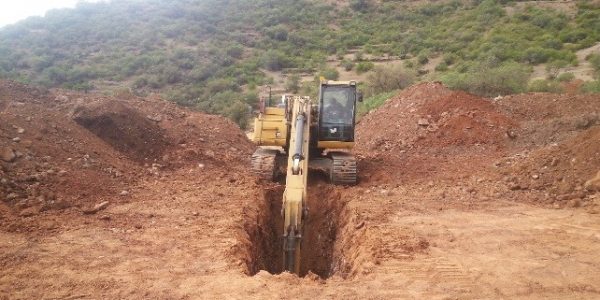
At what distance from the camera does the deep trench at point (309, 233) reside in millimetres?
9258

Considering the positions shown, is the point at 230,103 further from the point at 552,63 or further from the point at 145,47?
the point at 552,63

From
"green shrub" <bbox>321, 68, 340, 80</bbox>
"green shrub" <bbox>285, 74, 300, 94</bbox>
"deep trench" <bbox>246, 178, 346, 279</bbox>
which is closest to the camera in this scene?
"deep trench" <bbox>246, 178, 346, 279</bbox>

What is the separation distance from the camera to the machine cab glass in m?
11.8

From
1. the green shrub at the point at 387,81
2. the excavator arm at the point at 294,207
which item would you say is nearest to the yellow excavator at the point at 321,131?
the excavator arm at the point at 294,207

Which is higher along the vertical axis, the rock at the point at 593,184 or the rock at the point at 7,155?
the rock at the point at 7,155

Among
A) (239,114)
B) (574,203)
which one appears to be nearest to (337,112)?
(574,203)

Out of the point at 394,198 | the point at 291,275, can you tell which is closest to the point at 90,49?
the point at 394,198

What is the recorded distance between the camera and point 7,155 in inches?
380

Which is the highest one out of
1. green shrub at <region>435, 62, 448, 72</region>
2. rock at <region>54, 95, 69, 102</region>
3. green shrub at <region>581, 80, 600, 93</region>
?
green shrub at <region>581, 80, 600, 93</region>

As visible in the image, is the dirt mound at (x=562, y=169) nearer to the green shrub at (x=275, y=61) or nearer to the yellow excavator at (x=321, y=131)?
the yellow excavator at (x=321, y=131)

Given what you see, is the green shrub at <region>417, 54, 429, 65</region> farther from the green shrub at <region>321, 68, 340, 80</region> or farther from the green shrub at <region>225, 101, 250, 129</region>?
the green shrub at <region>225, 101, 250, 129</region>

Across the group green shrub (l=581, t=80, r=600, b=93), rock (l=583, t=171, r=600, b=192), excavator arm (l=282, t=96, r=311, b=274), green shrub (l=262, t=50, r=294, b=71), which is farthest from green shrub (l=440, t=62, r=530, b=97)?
green shrub (l=262, t=50, r=294, b=71)

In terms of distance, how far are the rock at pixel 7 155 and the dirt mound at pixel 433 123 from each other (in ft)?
31.7

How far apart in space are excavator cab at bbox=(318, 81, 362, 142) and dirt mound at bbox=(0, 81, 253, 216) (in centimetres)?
276
